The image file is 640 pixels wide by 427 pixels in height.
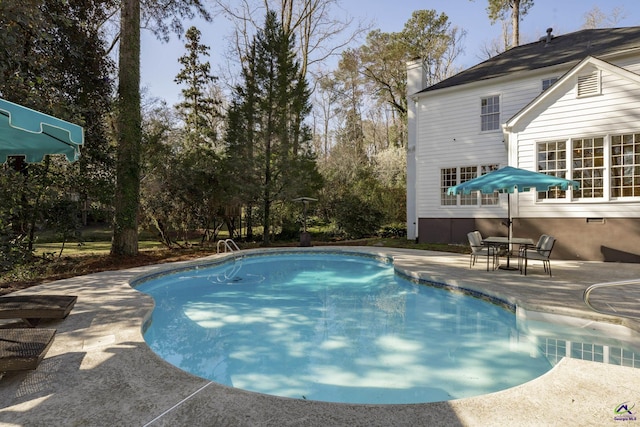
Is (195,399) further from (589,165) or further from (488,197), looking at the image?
(488,197)

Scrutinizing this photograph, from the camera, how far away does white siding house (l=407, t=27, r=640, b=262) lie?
973 cm

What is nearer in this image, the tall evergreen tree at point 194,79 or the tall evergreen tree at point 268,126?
the tall evergreen tree at point 268,126

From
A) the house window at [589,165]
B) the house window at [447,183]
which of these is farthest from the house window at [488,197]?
the house window at [589,165]

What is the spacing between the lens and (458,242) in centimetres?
1370

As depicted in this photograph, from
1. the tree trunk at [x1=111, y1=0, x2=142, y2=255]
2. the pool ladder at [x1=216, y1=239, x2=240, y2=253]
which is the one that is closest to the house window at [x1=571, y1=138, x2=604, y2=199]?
the pool ladder at [x1=216, y1=239, x2=240, y2=253]

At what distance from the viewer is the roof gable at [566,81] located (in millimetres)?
9555

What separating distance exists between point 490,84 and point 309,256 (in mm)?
9477

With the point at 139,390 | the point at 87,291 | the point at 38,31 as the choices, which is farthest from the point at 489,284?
the point at 38,31

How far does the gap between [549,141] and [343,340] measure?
30.9 ft

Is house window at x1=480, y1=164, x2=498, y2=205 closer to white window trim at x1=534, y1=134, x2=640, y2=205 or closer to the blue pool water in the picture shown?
white window trim at x1=534, y1=134, x2=640, y2=205

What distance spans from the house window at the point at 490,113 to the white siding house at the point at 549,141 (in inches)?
1.5

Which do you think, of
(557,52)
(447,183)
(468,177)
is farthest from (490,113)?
(557,52)

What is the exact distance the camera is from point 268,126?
15859 millimetres

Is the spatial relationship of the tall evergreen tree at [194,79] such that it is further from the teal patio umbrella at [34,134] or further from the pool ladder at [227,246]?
the teal patio umbrella at [34,134]
